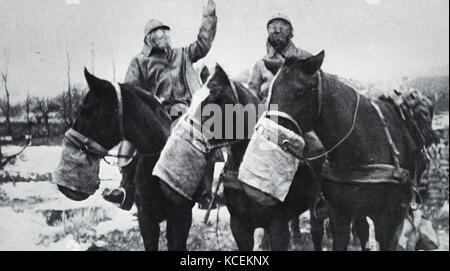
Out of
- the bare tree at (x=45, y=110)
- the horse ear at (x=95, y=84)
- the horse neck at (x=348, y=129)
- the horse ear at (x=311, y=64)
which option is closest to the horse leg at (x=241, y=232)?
the horse neck at (x=348, y=129)

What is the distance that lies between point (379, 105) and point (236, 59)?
1020 millimetres

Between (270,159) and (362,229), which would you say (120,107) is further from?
(362,229)

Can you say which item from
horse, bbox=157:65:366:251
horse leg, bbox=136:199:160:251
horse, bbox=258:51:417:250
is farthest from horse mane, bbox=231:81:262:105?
horse leg, bbox=136:199:160:251

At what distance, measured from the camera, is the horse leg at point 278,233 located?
3.19 m

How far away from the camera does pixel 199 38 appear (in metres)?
3.61

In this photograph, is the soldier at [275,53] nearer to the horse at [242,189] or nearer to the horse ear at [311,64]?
the horse at [242,189]

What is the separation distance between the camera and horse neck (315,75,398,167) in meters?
2.97

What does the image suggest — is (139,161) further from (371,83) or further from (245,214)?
(371,83)

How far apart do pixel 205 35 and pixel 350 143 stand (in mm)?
1260

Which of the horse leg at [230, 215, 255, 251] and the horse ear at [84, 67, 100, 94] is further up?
the horse ear at [84, 67, 100, 94]

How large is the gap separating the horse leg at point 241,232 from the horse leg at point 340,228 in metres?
0.52

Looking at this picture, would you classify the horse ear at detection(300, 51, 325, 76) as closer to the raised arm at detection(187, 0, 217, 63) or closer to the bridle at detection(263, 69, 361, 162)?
the bridle at detection(263, 69, 361, 162)

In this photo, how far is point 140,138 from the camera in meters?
3.29
